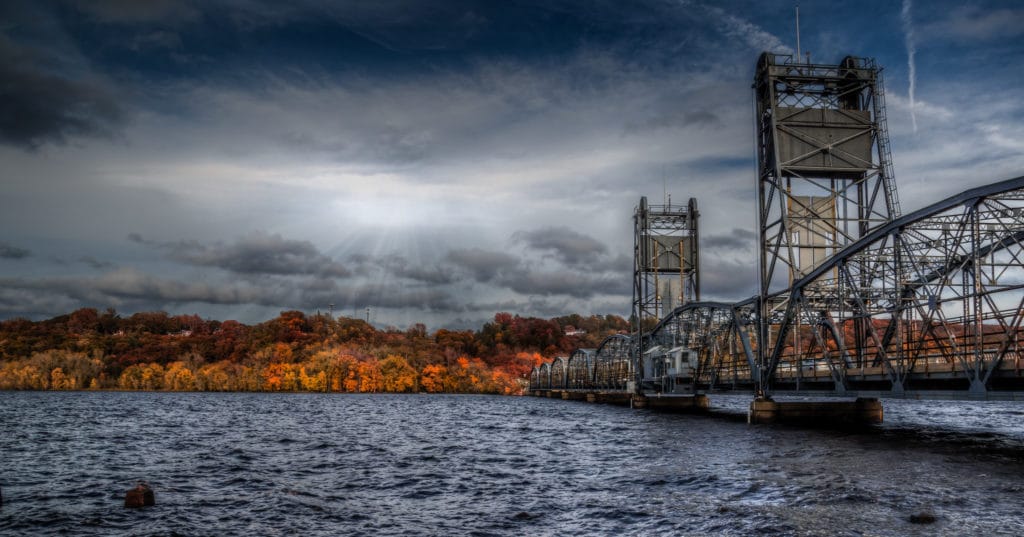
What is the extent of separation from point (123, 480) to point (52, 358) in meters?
180

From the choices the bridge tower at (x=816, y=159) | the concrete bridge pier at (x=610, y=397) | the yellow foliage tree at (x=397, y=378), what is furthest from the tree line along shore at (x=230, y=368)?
the bridge tower at (x=816, y=159)

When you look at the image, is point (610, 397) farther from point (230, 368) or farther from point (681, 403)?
point (230, 368)

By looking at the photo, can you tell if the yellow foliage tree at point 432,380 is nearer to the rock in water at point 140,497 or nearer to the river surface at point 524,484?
the river surface at point 524,484

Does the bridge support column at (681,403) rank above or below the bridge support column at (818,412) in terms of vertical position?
below

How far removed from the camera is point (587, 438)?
4019cm

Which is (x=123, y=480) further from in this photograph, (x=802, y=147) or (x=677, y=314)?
(x=677, y=314)

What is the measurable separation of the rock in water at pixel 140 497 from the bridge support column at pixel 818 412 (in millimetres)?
38126

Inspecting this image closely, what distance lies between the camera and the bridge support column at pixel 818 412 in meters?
46.3

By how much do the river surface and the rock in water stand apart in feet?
0.99

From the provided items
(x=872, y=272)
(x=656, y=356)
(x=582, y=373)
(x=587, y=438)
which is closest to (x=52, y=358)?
(x=582, y=373)

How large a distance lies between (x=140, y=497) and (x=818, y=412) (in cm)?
4120

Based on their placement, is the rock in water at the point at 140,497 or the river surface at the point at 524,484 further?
the rock in water at the point at 140,497

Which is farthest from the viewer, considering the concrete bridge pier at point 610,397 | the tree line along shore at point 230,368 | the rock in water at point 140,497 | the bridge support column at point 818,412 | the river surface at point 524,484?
the tree line along shore at point 230,368

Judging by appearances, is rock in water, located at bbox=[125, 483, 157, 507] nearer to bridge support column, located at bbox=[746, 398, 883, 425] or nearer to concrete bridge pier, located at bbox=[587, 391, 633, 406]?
bridge support column, located at bbox=[746, 398, 883, 425]
